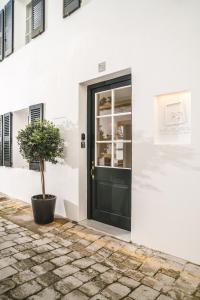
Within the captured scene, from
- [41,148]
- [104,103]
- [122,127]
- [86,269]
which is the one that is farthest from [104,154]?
[86,269]

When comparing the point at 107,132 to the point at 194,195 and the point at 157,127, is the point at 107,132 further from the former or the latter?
the point at 194,195

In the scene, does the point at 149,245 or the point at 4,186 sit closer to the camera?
the point at 149,245

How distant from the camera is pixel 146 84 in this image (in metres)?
2.70

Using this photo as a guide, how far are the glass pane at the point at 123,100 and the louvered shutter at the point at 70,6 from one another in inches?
63.0

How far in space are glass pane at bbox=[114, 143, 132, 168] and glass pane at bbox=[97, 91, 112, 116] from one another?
57 centimetres

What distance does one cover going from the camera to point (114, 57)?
10.0ft

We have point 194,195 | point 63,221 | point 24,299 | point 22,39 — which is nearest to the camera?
point 24,299

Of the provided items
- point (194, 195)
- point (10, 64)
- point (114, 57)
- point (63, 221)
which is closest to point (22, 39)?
point (10, 64)

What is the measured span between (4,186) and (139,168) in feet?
13.6

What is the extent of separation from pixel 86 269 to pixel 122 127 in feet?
6.22

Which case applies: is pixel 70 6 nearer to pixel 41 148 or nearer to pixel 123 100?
pixel 123 100

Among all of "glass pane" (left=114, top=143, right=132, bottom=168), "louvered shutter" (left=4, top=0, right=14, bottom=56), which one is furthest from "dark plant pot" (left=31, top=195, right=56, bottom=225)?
"louvered shutter" (left=4, top=0, right=14, bottom=56)

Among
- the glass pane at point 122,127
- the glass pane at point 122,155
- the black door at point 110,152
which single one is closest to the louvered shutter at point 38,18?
the black door at point 110,152

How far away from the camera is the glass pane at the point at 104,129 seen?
3.44 m
